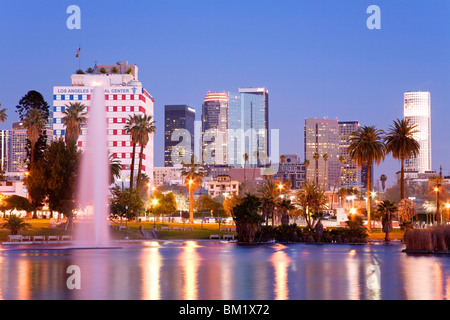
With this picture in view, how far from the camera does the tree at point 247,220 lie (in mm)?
70938

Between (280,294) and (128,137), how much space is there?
17540 cm

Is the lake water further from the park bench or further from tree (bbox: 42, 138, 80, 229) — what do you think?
tree (bbox: 42, 138, 80, 229)

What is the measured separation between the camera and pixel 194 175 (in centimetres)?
12950

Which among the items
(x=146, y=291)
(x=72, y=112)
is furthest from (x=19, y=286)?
(x=72, y=112)

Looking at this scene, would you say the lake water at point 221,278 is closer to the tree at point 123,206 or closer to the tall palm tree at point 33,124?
the tree at point 123,206

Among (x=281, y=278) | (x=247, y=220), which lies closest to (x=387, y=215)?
(x=247, y=220)

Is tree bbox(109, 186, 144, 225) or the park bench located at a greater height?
Answer: tree bbox(109, 186, 144, 225)

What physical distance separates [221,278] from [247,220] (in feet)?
136

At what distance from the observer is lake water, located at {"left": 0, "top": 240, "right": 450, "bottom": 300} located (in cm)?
2384

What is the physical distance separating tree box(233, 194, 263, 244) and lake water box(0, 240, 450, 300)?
27995mm

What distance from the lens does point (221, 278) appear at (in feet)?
97.6

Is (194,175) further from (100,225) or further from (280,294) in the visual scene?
(280,294)

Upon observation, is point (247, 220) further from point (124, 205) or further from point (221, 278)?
point (221, 278)

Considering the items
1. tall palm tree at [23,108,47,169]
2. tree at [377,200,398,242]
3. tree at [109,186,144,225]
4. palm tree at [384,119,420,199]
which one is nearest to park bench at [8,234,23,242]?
tree at [109,186,144,225]
